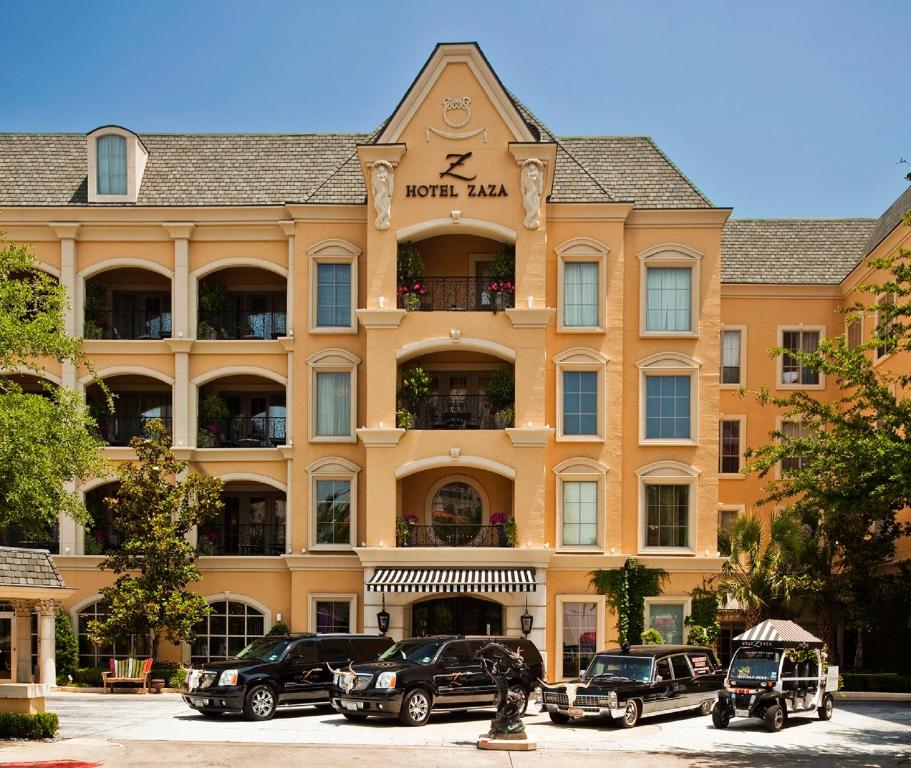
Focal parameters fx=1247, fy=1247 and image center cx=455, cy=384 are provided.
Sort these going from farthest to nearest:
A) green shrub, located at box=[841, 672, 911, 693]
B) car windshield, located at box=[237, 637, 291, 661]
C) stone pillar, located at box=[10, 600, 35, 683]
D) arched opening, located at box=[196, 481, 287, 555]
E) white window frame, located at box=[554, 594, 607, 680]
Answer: arched opening, located at box=[196, 481, 287, 555] → white window frame, located at box=[554, 594, 607, 680] → green shrub, located at box=[841, 672, 911, 693] → stone pillar, located at box=[10, 600, 35, 683] → car windshield, located at box=[237, 637, 291, 661]

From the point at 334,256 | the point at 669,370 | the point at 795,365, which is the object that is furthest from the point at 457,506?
the point at 795,365

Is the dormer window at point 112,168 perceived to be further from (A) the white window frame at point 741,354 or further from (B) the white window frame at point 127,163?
(A) the white window frame at point 741,354

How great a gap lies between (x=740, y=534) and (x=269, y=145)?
2153 centimetres

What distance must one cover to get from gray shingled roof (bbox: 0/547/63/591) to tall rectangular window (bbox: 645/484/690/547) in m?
19.3

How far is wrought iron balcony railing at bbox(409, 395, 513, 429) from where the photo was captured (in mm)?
40375

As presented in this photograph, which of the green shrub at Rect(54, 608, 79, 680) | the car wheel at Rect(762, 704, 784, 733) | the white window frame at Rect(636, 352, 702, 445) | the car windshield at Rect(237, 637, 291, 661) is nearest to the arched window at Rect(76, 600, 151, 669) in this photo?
the green shrub at Rect(54, 608, 79, 680)

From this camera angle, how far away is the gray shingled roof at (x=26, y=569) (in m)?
27.7

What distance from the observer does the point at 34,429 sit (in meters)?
28.0

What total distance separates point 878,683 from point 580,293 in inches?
591

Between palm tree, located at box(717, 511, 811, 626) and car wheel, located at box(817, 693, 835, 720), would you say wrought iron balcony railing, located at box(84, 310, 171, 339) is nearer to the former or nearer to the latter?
palm tree, located at box(717, 511, 811, 626)

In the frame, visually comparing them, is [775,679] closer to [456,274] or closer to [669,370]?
[669,370]

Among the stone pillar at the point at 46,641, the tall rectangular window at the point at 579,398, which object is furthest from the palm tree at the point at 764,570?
the stone pillar at the point at 46,641

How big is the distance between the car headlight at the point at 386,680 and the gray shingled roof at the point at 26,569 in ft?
25.6

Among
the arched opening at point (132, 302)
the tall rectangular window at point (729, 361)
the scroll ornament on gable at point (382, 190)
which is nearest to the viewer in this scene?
the scroll ornament on gable at point (382, 190)
